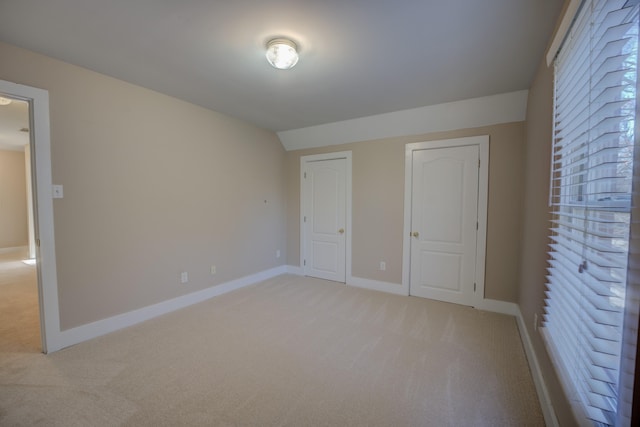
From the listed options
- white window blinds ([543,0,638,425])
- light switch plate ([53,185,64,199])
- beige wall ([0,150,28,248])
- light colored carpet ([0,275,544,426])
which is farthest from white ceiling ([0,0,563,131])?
beige wall ([0,150,28,248])

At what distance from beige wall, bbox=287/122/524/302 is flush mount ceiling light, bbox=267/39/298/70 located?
2.14 meters

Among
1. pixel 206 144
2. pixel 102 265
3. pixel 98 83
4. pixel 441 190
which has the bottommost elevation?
pixel 102 265

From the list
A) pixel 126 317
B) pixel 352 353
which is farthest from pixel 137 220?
pixel 352 353

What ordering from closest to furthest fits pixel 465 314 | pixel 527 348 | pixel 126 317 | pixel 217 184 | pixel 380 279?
1. pixel 527 348
2. pixel 126 317
3. pixel 465 314
4. pixel 217 184
5. pixel 380 279

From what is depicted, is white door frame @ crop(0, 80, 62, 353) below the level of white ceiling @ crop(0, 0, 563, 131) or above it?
below

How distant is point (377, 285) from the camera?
3.85m

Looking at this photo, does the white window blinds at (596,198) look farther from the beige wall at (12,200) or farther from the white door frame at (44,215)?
the beige wall at (12,200)

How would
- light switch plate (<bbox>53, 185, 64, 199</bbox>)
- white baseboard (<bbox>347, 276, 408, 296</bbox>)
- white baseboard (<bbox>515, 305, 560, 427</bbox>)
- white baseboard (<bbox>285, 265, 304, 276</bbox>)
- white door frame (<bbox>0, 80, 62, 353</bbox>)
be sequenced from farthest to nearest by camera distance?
white baseboard (<bbox>285, 265, 304, 276</bbox>) → white baseboard (<bbox>347, 276, 408, 296</bbox>) → light switch plate (<bbox>53, 185, 64, 199</bbox>) → white door frame (<bbox>0, 80, 62, 353</bbox>) → white baseboard (<bbox>515, 305, 560, 427</bbox>)

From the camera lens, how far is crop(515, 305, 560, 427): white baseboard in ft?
4.77

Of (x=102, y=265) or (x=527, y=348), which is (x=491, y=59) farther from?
(x=102, y=265)

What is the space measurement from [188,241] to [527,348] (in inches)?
144

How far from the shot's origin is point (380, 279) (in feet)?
12.6

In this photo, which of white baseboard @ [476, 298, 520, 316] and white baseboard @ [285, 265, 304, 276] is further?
white baseboard @ [285, 265, 304, 276]

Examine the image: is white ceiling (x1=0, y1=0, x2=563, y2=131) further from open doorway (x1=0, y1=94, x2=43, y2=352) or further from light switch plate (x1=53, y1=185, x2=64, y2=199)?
light switch plate (x1=53, y1=185, x2=64, y2=199)
